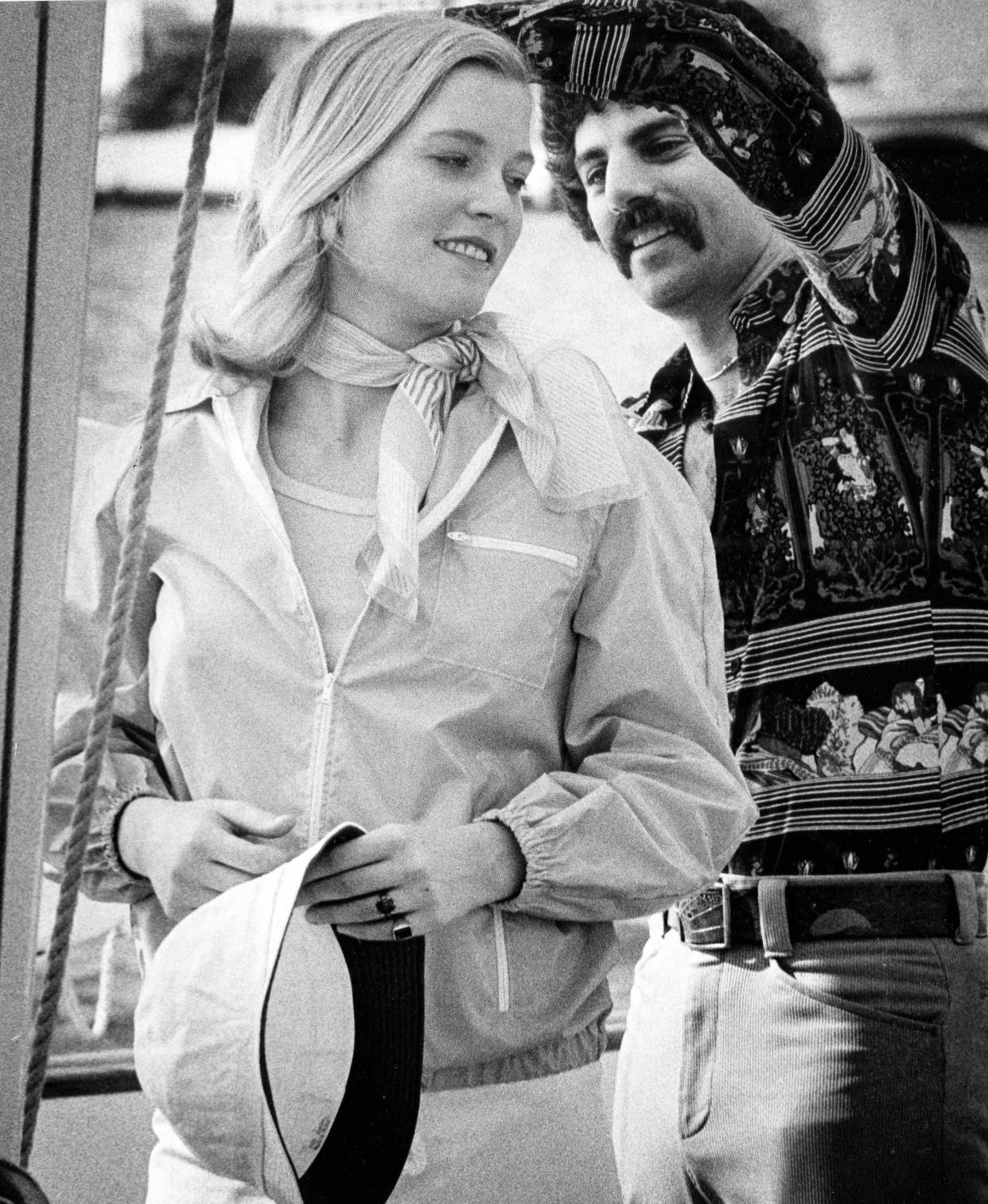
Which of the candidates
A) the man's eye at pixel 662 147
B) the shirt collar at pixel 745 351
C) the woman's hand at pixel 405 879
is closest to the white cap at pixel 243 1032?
the woman's hand at pixel 405 879

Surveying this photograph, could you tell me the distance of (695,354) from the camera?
1.09m

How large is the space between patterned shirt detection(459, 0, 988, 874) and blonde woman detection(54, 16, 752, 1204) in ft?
0.57

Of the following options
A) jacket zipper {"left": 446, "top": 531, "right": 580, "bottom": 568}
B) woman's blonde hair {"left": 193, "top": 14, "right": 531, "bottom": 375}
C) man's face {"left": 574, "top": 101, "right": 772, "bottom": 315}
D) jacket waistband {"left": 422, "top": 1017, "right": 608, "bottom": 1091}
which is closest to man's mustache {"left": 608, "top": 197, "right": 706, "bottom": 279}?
man's face {"left": 574, "top": 101, "right": 772, "bottom": 315}

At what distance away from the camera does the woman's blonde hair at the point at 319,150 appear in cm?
86

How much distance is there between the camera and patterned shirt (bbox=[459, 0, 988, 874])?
1.03 meters

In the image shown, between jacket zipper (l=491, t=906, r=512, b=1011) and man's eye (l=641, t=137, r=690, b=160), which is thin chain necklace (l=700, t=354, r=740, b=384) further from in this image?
jacket zipper (l=491, t=906, r=512, b=1011)

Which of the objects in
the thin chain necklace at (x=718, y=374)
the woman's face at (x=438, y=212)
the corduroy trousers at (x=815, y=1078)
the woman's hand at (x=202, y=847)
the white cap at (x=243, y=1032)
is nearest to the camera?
the white cap at (x=243, y=1032)

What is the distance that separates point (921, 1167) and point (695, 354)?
58cm

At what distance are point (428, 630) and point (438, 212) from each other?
25 cm

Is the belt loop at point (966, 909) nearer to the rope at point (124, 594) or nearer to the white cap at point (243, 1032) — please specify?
the white cap at point (243, 1032)

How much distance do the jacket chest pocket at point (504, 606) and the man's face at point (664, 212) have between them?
355mm

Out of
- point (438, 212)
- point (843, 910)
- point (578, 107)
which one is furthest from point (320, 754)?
point (578, 107)

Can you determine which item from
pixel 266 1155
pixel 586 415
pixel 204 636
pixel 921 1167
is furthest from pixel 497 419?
pixel 921 1167

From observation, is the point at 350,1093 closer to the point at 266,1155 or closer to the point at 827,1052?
the point at 266,1155
